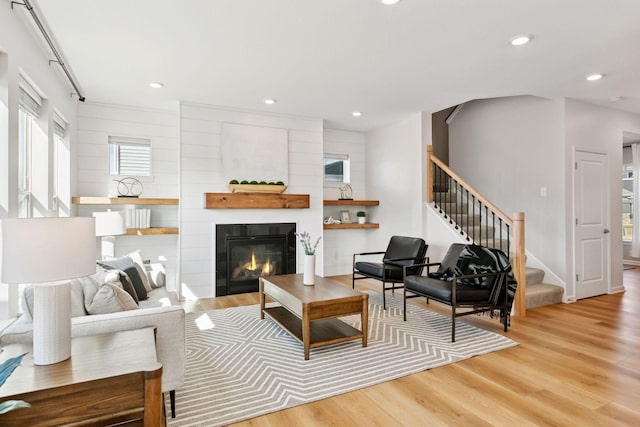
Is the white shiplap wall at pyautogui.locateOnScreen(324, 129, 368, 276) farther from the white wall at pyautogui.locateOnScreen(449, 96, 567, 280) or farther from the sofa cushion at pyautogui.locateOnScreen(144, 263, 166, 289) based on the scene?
the sofa cushion at pyautogui.locateOnScreen(144, 263, 166, 289)

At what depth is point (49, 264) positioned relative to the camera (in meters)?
1.52

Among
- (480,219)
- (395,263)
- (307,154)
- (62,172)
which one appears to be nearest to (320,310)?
(395,263)

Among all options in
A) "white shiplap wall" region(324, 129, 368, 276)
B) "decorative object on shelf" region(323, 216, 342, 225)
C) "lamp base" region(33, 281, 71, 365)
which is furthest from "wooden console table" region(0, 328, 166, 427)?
"white shiplap wall" region(324, 129, 368, 276)

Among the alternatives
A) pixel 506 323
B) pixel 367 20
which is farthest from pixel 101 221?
pixel 506 323

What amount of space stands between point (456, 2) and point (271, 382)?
2.99m

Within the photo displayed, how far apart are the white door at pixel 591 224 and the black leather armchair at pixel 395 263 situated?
2.17m

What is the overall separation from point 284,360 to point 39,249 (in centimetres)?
197

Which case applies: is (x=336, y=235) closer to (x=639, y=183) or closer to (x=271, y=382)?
(x=271, y=382)

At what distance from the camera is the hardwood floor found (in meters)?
2.11

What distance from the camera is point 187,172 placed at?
4.94m

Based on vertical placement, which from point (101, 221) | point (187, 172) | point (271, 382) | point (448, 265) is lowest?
point (271, 382)

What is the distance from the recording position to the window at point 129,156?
16.6 ft

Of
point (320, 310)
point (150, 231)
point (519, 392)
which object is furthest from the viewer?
point (150, 231)

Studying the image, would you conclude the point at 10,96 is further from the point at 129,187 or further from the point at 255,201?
the point at 255,201
